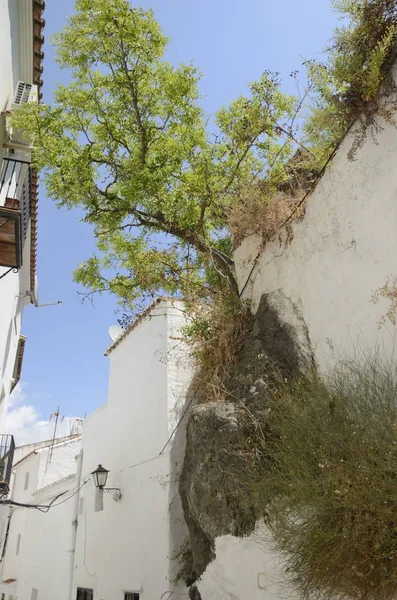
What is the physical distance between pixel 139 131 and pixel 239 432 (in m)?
4.96

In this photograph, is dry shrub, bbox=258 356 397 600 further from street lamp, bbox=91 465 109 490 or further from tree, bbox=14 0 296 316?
street lamp, bbox=91 465 109 490

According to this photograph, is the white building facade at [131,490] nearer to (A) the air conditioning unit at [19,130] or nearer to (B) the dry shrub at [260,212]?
(B) the dry shrub at [260,212]

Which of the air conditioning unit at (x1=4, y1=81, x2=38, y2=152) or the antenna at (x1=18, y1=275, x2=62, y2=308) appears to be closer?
the air conditioning unit at (x1=4, y1=81, x2=38, y2=152)

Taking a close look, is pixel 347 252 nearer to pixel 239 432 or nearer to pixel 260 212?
pixel 260 212

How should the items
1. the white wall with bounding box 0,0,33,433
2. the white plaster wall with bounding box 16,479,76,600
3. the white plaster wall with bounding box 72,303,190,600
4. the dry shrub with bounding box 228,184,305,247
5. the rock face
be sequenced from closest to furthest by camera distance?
the rock face
the dry shrub with bounding box 228,184,305,247
the white wall with bounding box 0,0,33,433
the white plaster wall with bounding box 72,303,190,600
the white plaster wall with bounding box 16,479,76,600

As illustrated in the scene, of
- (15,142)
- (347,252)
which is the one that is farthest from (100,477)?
(347,252)

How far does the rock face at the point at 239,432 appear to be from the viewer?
191 inches

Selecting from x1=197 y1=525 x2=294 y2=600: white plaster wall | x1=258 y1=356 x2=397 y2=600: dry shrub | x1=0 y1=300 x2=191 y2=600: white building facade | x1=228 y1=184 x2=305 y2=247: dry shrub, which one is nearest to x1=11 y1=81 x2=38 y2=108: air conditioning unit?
x1=228 y1=184 x2=305 y2=247: dry shrub

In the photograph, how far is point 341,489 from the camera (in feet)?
10.8

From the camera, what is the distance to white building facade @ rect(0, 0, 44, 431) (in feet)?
22.5

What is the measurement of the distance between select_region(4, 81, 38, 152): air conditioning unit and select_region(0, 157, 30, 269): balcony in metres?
0.30

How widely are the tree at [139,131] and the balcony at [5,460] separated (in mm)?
6515

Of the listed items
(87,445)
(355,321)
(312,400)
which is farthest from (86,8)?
(87,445)

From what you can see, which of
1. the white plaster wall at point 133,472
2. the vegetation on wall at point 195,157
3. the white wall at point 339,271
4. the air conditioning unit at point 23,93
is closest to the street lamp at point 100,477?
the white plaster wall at point 133,472
